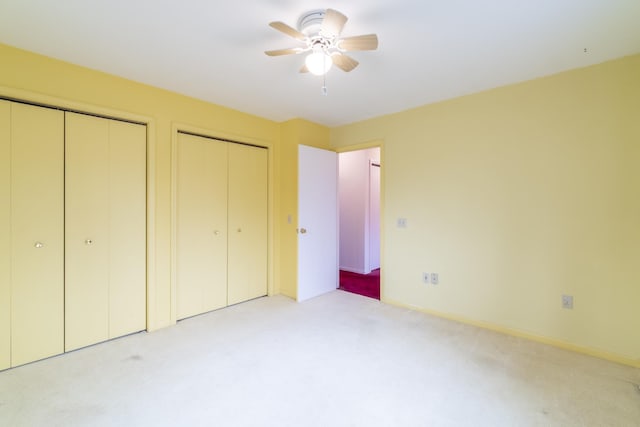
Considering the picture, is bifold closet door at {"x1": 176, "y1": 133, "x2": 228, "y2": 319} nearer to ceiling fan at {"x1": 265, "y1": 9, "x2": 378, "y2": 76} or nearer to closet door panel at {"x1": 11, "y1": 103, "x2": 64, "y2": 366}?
closet door panel at {"x1": 11, "y1": 103, "x2": 64, "y2": 366}

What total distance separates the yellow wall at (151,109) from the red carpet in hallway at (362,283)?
239cm

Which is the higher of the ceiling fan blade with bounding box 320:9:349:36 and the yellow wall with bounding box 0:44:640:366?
the ceiling fan blade with bounding box 320:9:349:36

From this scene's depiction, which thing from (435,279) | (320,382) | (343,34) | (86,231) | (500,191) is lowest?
Answer: (320,382)

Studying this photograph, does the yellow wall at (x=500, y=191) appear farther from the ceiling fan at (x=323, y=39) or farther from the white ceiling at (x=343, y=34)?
the ceiling fan at (x=323, y=39)

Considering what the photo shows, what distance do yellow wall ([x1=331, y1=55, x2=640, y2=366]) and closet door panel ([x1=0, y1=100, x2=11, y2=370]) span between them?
351 centimetres

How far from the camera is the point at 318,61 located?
1.90m

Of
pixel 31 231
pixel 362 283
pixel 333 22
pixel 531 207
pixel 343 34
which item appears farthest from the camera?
pixel 362 283

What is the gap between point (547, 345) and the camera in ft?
8.22

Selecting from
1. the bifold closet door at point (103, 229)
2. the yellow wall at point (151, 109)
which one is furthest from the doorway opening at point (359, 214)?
the bifold closet door at point (103, 229)

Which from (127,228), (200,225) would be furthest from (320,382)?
(127,228)

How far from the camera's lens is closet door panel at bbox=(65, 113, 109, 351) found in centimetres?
236

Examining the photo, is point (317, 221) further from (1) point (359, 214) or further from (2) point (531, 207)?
(2) point (531, 207)

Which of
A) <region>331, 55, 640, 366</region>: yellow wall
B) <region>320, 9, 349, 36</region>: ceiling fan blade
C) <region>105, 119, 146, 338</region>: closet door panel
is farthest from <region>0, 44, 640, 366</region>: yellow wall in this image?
<region>320, 9, 349, 36</region>: ceiling fan blade

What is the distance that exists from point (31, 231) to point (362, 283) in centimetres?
383
